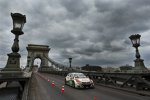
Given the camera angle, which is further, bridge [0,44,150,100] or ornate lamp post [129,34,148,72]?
ornate lamp post [129,34,148,72]

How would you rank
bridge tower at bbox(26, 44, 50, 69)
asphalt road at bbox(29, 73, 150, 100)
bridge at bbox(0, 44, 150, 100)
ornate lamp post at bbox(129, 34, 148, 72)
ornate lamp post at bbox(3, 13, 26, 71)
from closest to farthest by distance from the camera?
asphalt road at bbox(29, 73, 150, 100), bridge at bbox(0, 44, 150, 100), ornate lamp post at bbox(3, 13, 26, 71), ornate lamp post at bbox(129, 34, 148, 72), bridge tower at bbox(26, 44, 50, 69)

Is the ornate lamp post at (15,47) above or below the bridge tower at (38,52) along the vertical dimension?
below

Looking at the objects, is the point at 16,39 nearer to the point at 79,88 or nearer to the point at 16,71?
the point at 16,71

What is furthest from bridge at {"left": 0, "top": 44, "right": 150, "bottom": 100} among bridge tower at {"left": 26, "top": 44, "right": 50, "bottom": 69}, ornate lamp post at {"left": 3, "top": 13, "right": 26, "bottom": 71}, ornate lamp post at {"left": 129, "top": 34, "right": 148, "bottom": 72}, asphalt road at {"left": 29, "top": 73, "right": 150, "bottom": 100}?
bridge tower at {"left": 26, "top": 44, "right": 50, "bottom": 69}

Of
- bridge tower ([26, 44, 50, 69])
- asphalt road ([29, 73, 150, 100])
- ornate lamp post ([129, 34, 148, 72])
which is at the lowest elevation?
asphalt road ([29, 73, 150, 100])

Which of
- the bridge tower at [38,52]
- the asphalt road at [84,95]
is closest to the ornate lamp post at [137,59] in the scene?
the asphalt road at [84,95]

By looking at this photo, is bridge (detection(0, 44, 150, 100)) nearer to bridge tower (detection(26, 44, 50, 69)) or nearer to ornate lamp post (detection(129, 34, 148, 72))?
ornate lamp post (detection(129, 34, 148, 72))

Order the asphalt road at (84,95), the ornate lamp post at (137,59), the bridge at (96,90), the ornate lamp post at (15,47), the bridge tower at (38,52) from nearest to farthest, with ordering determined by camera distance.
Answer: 1. the asphalt road at (84,95)
2. the bridge at (96,90)
3. the ornate lamp post at (15,47)
4. the ornate lamp post at (137,59)
5. the bridge tower at (38,52)

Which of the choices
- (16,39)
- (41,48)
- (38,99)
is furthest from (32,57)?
(38,99)

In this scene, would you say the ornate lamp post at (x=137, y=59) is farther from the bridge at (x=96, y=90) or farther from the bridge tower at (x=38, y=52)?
the bridge tower at (x=38, y=52)

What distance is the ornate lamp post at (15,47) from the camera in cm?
1419

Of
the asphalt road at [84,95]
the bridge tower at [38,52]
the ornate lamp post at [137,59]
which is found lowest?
the asphalt road at [84,95]

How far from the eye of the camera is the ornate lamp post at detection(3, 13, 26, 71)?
14.2 metres

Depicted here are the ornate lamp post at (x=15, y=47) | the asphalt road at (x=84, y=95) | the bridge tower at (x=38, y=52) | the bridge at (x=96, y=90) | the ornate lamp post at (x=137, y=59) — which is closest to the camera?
the asphalt road at (x=84, y=95)
